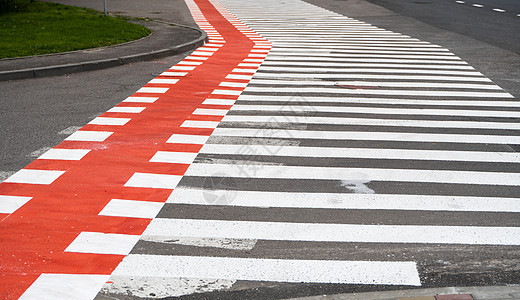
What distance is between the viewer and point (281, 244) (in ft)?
17.2

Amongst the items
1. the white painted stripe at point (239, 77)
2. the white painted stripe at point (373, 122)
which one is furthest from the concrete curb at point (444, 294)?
the white painted stripe at point (239, 77)

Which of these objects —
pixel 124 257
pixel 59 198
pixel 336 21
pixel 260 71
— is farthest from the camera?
pixel 336 21

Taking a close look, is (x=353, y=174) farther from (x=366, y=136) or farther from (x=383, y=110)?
(x=383, y=110)

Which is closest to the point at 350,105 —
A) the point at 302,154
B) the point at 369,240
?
the point at 302,154

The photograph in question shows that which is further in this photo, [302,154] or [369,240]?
[302,154]

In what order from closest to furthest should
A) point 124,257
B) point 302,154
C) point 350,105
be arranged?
1. point 124,257
2. point 302,154
3. point 350,105

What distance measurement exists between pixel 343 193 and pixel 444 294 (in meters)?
2.40

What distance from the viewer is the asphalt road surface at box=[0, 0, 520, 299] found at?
4781 millimetres

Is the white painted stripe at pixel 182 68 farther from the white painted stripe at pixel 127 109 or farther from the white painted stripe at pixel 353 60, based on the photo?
the white painted stripe at pixel 127 109

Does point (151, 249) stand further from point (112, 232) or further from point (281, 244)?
point (281, 244)

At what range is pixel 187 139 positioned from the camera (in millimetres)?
8266

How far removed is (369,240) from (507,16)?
23.4 m

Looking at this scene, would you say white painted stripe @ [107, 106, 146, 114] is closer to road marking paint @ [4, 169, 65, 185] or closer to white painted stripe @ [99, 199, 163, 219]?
road marking paint @ [4, 169, 65, 185]

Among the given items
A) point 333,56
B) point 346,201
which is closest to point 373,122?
point 346,201
